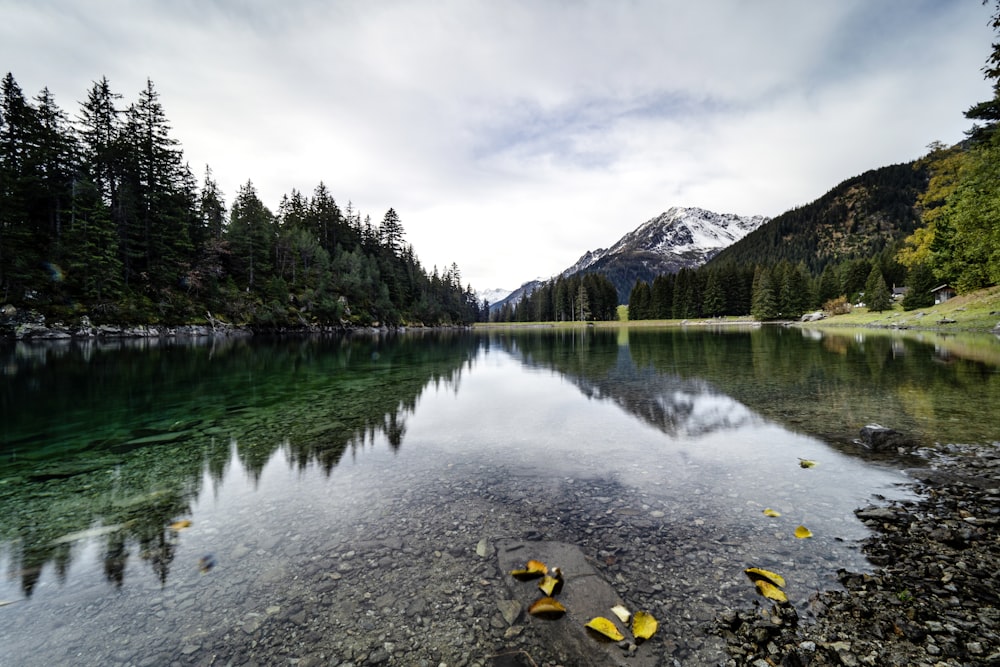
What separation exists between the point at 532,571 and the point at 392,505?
3.71 m

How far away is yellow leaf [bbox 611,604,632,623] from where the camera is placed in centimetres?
482

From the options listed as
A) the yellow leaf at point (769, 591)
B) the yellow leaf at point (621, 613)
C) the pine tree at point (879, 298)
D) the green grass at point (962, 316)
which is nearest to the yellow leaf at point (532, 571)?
the yellow leaf at point (621, 613)

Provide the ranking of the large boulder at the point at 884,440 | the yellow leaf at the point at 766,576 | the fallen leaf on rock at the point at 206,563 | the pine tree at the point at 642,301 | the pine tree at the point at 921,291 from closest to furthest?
the yellow leaf at the point at 766,576 < the fallen leaf on rock at the point at 206,563 < the large boulder at the point at 884,440 < the pine tree at the point at 921,291 < the pine tree at the point at 642,301

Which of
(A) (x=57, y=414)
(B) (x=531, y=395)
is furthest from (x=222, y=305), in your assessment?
(B) (x=531, y=395)

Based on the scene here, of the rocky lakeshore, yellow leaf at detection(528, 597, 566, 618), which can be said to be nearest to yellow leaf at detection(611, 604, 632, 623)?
yellow leaf at detection(528, 597, 566, 618)

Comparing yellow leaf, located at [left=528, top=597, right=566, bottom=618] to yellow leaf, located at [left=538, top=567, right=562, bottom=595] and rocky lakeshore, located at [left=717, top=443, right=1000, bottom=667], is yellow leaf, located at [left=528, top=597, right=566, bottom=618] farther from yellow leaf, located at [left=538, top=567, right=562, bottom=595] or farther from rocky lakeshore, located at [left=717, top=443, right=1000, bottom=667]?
rocky lakeshore, located at [left=717, top=443, right=1000, bottom=667]

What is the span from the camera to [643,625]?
15.3 ft

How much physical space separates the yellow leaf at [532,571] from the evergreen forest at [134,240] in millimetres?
76406

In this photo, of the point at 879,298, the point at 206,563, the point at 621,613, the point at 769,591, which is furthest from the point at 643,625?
the point at 879,298

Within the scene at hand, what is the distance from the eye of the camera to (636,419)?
48.6ft

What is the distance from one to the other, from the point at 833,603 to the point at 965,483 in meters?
6.46

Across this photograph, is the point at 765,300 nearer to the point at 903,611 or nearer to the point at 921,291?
the point at 921,291

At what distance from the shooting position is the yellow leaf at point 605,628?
14.8ft

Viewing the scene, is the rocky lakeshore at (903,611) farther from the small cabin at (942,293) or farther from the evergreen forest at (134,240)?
the small cabin at (942,293)
